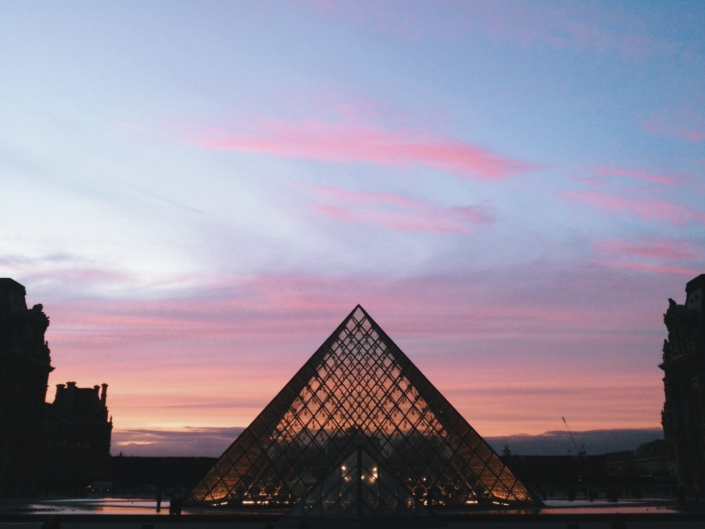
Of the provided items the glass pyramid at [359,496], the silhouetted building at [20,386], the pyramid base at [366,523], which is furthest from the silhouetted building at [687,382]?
the silhouetted building at [20,386]

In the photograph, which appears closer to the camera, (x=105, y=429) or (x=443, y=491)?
(x=443, y=491)

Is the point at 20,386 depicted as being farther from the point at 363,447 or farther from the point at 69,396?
the point at 69,396

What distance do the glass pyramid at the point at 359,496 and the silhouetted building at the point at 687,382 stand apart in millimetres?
33252

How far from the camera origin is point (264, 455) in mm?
28047

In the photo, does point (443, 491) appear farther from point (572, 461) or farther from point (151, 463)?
point (572, 461)

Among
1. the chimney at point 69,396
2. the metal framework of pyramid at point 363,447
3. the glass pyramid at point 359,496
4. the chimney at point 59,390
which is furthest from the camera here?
the chimney at point 59,390

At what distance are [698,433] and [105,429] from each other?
65.1 meters

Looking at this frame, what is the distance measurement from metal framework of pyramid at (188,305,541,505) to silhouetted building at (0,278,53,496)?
2375 centimetres

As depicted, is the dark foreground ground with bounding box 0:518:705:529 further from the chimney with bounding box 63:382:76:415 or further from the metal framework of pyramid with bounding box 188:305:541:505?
the chimney with bounding box 63:382:76:415

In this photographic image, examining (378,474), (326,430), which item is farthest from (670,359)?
(378,474)

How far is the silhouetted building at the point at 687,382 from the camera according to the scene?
150 ft

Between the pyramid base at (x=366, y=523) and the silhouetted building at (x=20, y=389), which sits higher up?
the silhouetted building at (x=20, y=389)

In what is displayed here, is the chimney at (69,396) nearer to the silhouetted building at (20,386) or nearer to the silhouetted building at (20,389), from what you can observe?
the silhouetted building at (20,386)

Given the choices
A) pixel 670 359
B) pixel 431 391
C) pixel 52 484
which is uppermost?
pixel 670 359
